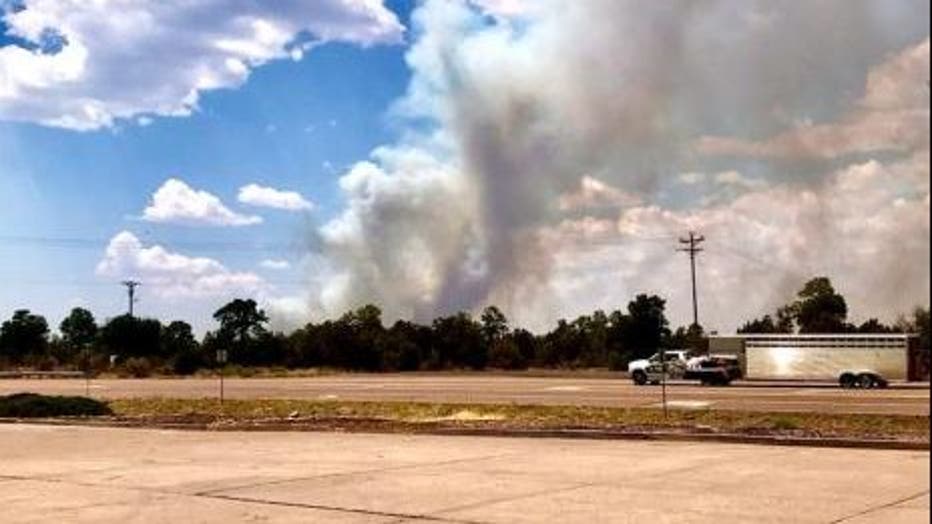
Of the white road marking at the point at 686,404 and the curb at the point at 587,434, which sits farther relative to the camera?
the white road marking at the point at 686,404

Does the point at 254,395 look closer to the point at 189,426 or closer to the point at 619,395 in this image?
the point at 619,395

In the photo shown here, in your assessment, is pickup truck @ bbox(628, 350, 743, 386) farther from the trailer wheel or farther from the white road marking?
the white road marking

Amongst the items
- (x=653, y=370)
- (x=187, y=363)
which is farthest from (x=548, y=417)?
(x=187, y=363)

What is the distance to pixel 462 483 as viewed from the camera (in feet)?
42.3

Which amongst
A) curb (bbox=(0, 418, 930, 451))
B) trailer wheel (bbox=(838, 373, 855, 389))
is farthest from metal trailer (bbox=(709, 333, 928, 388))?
curb (bbox=(0, 418, 930, 451))

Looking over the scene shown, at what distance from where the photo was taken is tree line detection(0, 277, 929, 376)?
102375mm

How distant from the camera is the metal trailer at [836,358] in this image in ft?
160

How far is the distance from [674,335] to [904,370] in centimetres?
6515

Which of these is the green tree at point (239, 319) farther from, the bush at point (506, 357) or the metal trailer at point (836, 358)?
the metal trailer at point (836, 358)

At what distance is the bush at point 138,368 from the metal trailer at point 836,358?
153 ft

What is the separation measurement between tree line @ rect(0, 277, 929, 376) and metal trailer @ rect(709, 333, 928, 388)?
117ft

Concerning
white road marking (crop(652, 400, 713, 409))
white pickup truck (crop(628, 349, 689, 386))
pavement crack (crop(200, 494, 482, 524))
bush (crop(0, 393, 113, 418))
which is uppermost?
white pickup truck (crop(628, 349, 689, 386))

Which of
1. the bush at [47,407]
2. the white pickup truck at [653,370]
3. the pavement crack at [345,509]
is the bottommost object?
the pavement crack at [345,509]

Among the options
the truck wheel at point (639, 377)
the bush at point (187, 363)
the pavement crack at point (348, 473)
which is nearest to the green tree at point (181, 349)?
the bush at point (187, 363)
